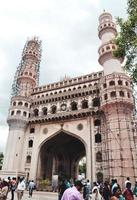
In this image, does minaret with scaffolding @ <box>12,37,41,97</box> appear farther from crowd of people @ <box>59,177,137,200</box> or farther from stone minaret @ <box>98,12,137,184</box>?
crowd of people @ <box>59,177,137,200</box>

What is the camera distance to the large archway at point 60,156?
38.4 m

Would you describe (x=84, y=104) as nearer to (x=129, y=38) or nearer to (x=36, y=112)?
(x=36, y=112)

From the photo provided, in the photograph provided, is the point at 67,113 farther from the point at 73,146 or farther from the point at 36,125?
the point at 73,146

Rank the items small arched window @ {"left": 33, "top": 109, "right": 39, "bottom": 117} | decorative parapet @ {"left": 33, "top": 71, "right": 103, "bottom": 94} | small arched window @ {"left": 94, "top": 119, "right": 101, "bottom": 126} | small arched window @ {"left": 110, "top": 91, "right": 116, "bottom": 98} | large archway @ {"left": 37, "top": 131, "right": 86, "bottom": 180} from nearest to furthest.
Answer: small arched window @ {"left": 110, "top": 91, "right": 116, "bottom": 98} → small arched window @ {"left": 94, "top": 119, "right": 101, "bottom": 126} → large archway @ {"left": 37, "top": 131, "right": 86, "bottom": 180} → decorative parapet @ {"left": 33, "top": 71, "right": 103, "bottom": 94} → small arched window @ {"left": 33, "top": 109, "right": 39, "bottom": 117}

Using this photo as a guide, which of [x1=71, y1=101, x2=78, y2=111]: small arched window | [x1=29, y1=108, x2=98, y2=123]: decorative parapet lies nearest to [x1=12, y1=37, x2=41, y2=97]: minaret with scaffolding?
[x1=29, y1=108, x2=98, y2=123]: decorative parapet

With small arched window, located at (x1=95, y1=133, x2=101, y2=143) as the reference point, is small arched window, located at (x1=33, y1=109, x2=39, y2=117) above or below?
above

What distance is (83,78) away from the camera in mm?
41750

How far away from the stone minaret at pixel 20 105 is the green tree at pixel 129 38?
2729cm

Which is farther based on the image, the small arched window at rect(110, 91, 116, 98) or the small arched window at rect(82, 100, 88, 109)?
the small arched window at rect(82, 100, 88, 109)

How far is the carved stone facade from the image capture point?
99.3 ft

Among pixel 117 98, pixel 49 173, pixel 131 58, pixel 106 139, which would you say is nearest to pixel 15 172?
pixel 49 173

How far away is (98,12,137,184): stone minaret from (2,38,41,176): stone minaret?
15364mm

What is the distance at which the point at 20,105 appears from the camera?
41.2m

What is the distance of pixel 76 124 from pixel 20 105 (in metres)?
12.5
